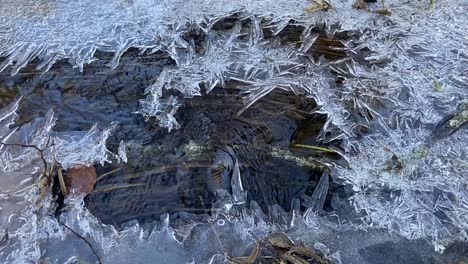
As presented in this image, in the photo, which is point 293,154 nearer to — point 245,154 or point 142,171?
point 245,154

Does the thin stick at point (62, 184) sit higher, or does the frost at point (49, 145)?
the frost at point (49, 145)

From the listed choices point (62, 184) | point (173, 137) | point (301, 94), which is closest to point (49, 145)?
point (62, 184)

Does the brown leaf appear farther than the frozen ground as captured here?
Yes

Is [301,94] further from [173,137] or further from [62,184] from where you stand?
[62,184]

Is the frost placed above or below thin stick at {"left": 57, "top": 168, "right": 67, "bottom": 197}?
above

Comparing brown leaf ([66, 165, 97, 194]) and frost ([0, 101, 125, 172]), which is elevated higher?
frost ([0, 101, 125, 172])
